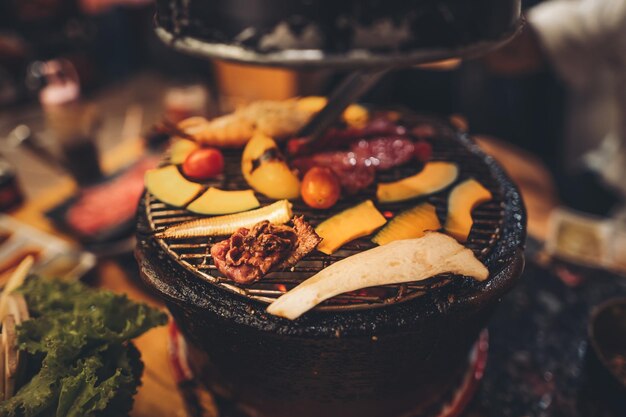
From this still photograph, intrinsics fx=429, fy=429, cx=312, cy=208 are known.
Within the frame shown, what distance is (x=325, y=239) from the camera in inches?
68.0

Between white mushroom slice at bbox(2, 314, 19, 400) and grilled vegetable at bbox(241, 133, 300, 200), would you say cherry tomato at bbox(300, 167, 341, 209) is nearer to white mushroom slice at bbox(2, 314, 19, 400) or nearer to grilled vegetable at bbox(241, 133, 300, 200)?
grilled vegetable at bbox(241, 133, 300, 200)

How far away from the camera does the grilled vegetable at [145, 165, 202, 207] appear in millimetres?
1933

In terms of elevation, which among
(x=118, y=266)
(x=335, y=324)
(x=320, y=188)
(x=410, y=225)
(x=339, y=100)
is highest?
(x=339, y=100)

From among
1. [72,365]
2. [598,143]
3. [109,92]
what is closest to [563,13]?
[598,143]

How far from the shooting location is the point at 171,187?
199 centimetres

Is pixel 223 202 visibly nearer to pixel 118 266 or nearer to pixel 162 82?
pixel 118 266

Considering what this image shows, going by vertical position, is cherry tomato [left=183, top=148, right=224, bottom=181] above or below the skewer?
below

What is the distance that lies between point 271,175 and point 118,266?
1.60 m

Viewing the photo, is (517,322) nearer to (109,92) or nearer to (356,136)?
(356,136)

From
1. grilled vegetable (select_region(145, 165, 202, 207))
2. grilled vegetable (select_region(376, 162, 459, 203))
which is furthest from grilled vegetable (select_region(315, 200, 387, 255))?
grilled vegetable (select_region(145, 165, 202, 207))

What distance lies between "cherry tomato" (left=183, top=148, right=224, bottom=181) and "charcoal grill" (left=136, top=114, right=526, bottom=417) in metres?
0.08

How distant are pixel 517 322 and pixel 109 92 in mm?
9067

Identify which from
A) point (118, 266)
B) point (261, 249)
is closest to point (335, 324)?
point (261, 249)

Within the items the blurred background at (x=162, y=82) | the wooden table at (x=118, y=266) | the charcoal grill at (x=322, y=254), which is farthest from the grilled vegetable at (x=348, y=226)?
the blurred background at (x=162, y=82)
